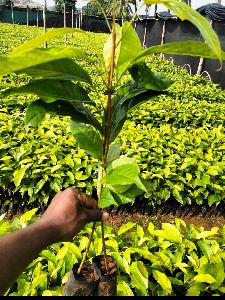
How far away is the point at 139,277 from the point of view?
2.02 m

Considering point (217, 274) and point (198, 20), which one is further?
point (217, 274)

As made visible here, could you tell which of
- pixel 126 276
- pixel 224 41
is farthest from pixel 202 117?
pixel 224 41

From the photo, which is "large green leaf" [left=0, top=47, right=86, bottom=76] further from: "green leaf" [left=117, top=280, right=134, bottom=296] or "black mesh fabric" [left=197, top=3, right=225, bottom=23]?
"black mesh fabric" [left=197, top=3, right=225, bottom=23]

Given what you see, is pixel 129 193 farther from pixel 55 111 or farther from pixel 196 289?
pixel 196 289

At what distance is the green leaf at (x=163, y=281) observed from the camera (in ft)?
6.58

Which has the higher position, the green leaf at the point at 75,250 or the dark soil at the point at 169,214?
the green leaf at the point at 75,250

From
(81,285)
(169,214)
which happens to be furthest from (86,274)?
(169,214)

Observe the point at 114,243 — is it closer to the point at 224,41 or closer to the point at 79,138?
the point at 79,138

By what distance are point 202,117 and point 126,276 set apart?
4374 mm

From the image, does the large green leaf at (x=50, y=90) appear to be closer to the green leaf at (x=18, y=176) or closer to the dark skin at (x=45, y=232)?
the dark skin at (x=45, y=232)

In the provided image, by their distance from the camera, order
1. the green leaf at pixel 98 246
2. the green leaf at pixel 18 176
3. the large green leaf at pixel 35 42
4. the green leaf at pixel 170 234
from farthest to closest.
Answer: the green leaf at pixel 18 176
the green leaf at pixel 170 234
the green leaf at pixel 98 246
the large green leaf at pixel 35 42

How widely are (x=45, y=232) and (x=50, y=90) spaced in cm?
47

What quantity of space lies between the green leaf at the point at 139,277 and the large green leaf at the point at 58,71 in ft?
4.29

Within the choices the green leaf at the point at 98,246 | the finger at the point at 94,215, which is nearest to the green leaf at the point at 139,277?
the green leaf at the point at 98,246
